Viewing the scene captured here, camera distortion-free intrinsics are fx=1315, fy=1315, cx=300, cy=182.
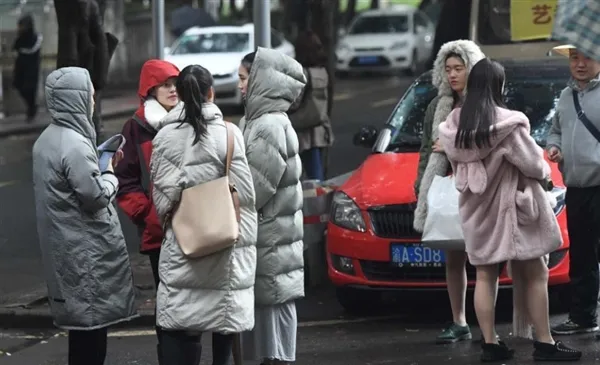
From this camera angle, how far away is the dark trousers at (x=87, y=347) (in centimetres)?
652

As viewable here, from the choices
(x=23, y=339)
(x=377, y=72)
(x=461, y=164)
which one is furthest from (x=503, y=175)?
(x=377, y=72)

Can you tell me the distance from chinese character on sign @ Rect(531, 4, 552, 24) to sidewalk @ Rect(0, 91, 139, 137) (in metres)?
10.5

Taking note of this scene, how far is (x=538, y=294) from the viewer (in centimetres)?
749

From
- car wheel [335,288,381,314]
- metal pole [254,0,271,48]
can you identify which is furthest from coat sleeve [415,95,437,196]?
metal pole [254,0,271,48]

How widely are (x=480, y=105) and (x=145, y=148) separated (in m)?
1.85

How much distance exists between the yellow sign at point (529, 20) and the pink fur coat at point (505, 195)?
5.11 metres

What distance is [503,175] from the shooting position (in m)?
7.30

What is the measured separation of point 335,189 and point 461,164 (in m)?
2.45

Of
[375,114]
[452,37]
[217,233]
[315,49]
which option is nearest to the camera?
[217,233]

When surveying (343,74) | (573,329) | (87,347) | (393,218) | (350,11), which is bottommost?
(343,74)

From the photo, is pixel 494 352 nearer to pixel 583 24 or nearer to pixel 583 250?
pixel 583 250

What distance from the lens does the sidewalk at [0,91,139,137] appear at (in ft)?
74.6

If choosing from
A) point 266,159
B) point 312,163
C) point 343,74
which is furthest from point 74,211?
point 343,74

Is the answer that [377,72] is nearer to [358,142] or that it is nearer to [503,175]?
[358,142]
